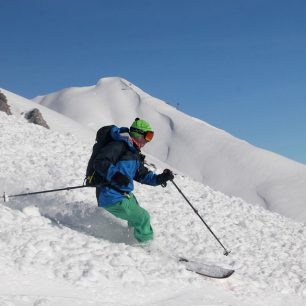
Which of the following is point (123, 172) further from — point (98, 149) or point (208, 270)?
point (208, 270)

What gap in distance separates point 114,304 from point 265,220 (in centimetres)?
788

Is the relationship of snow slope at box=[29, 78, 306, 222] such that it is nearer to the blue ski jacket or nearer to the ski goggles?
the ski goggles

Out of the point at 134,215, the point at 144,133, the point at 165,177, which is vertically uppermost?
the point at 144,133

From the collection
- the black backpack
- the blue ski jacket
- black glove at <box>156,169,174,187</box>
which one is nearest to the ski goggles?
the blue ski jacket

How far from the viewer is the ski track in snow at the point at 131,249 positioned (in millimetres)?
6043

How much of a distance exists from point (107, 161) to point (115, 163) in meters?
0.27

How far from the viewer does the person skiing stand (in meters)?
7.25

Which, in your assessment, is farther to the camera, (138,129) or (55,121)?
(55,121)

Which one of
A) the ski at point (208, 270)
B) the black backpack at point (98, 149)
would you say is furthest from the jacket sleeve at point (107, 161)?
the ski at point (208, 270)

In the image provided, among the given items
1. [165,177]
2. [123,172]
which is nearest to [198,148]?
Result: [165,177]

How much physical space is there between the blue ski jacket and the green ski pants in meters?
0.11

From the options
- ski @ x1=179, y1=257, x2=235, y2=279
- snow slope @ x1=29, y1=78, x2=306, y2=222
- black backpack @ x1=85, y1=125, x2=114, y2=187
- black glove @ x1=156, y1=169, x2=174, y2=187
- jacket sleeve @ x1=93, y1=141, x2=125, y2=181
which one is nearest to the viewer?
jacket sleeve @ x1=93, y1=141, x2=125, y2=181

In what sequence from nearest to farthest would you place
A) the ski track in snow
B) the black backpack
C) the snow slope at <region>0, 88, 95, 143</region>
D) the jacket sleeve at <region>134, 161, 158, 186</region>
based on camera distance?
the ski track in snow → the black backpack → the jacket sleeve at <region>134, 161, 158, 186</region> → the snow slope at <region>0, 88, 95, 143</region>

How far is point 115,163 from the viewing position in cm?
745
